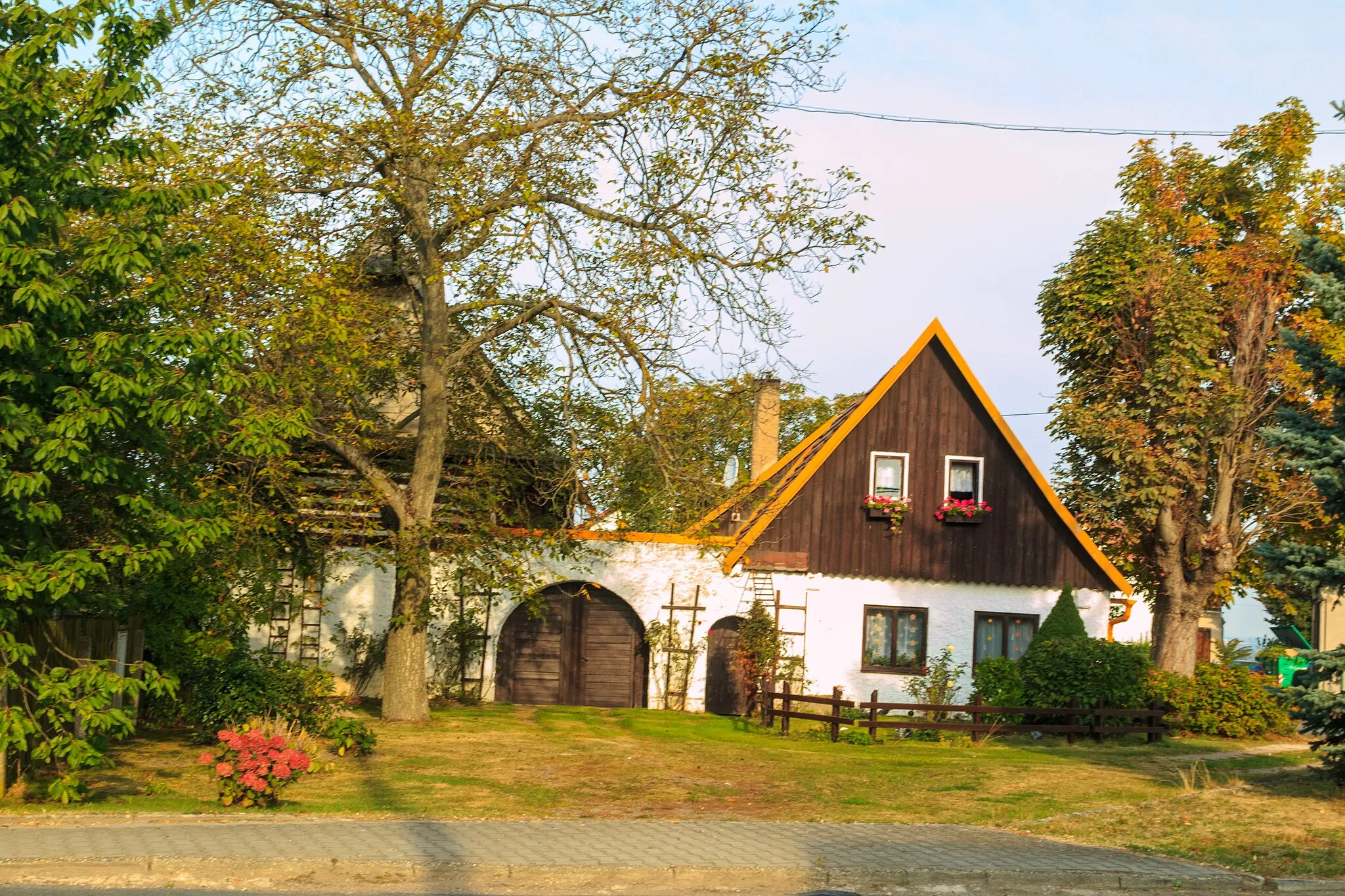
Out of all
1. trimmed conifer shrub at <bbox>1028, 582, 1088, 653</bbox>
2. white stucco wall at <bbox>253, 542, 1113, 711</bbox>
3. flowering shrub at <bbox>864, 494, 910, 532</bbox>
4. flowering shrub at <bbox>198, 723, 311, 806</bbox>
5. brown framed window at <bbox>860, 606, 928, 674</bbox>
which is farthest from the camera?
flowering shrub at <bbox>864, 494, 910, 532</bbox>

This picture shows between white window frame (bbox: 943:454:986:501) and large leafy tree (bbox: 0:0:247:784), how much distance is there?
59.5 ft

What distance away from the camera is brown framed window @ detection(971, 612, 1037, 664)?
27.6 metres

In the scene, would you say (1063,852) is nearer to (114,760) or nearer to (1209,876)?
(1209,876)

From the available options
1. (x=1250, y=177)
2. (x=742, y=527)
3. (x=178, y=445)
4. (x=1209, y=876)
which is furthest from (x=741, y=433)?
(x=1250, y=177)

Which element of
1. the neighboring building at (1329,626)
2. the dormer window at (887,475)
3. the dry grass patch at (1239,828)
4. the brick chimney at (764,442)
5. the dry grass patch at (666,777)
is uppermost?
the brick chimney at (764,442)

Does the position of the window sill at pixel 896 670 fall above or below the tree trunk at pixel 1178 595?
below

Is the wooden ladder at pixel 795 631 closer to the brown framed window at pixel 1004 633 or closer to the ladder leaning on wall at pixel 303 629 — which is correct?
the brown framed window at pixel 1004 633

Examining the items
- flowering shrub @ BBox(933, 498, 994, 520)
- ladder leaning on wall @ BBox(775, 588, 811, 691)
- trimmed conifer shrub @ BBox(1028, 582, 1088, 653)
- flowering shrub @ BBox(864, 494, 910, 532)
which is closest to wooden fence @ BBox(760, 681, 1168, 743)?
trimmed conifer shrub @ BBox(1028, 582, 1088, 653)

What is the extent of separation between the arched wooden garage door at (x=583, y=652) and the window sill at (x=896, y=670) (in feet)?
15.7

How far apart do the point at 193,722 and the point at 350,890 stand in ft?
29.4

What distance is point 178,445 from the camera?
13.8 meters

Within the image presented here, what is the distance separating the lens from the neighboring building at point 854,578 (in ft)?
88.1

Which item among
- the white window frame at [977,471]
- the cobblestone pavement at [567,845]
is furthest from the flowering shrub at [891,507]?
the cobblestone pavement at [567,845]

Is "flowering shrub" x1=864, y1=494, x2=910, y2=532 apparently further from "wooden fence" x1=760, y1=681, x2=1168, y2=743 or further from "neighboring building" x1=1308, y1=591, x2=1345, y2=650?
"neighboring building" x1=1308, y1=591, x2=1345, y2=650
